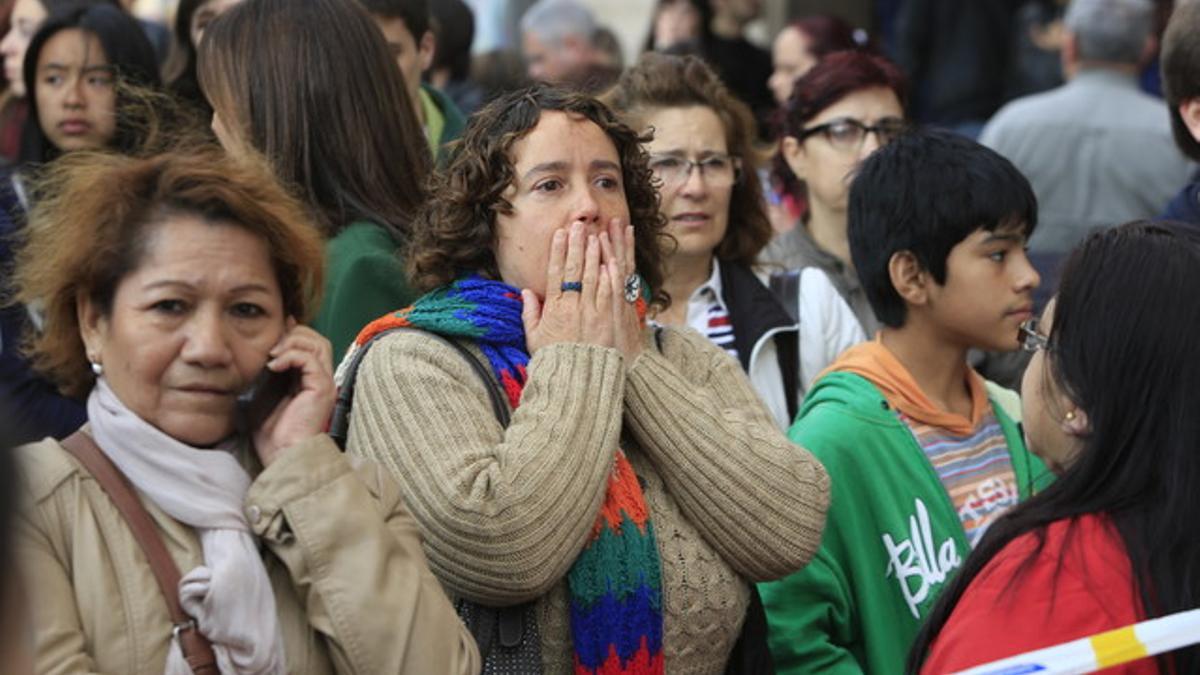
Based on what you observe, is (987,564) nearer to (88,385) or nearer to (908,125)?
(88,385)

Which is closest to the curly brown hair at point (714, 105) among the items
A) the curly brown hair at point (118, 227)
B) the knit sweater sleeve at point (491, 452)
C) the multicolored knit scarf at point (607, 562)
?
the multicolored knit scarf at point (607, 562)

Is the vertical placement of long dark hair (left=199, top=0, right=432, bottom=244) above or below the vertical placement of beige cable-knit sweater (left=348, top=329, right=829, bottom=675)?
above

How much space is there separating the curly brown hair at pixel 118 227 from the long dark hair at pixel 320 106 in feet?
3.13

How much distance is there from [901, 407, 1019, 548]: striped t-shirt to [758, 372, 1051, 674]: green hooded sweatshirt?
0.14ft

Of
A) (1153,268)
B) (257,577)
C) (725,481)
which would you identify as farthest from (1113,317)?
(257,577)

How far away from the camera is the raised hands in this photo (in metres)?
3.69

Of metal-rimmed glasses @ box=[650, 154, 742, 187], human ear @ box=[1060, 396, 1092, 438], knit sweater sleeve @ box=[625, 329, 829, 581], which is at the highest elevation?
human ear @ box=[1060, 396, 1092, 438]

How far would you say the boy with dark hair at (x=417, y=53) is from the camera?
5.66 meters

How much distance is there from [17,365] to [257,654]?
1.87 metres

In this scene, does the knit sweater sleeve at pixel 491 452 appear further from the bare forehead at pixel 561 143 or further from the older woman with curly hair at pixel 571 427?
the bare forehead at pixel 561 143

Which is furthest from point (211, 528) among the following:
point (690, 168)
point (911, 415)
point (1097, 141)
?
point (1097, 141)

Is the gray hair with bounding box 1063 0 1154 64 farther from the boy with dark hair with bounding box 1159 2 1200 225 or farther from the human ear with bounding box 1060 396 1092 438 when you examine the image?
the human ear with bounding box 1060 396 1092 438

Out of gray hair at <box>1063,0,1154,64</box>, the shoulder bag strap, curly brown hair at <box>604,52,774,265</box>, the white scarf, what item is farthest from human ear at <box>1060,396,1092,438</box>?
gray hair at <box>1063,0,1154,64</box>

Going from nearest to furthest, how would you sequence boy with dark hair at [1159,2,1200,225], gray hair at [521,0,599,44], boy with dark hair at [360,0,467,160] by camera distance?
boy with dark hair at [1159,2,1200,225] < boy with dark hair at [360,0,467,160] < gray hair at [521,0,599,44]
